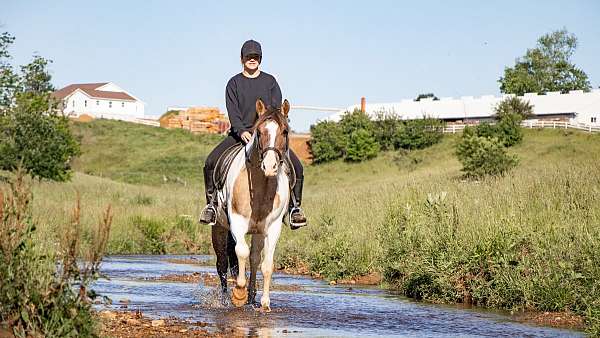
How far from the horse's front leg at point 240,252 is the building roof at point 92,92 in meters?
146

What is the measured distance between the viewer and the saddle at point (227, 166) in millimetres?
12531

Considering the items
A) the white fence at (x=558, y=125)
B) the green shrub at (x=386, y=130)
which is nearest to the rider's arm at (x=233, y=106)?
the white fence at (x=558, y=125)

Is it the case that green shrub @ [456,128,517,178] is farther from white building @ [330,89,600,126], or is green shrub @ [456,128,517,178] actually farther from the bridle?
the bridle

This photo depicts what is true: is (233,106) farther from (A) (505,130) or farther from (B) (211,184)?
(A) (505,130)

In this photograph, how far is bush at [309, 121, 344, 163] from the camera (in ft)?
318

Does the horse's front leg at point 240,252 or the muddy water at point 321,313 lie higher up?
the horse's front leg at point 240,252

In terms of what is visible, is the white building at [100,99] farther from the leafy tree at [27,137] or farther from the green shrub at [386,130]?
the leafy tree at [27,137]

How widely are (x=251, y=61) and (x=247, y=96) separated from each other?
0.48m

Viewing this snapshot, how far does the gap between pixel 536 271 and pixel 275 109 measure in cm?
443

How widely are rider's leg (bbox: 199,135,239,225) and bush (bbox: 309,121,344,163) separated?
272 feet

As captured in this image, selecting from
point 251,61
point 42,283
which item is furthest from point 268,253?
point 42,283

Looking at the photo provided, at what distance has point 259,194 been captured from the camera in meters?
11.8

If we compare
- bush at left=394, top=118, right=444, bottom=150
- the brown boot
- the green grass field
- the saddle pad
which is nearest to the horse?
the saddle pad

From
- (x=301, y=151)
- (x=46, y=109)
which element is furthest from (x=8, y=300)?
(x=301, y=151)
